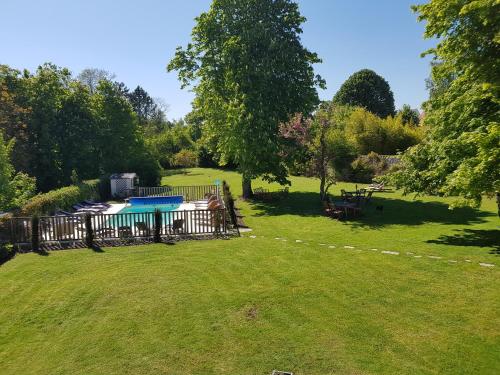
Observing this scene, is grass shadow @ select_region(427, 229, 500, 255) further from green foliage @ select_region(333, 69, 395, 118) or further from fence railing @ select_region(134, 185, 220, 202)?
green foliage @ select_region(333, 69, 395, 118)

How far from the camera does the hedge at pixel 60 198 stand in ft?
61.9

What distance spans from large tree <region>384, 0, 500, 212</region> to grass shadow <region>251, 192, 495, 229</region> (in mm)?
4053

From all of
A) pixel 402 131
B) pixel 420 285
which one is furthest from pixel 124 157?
pixel 420 285

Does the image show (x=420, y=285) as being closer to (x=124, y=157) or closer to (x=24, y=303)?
(x=24, y=303)

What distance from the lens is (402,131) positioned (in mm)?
42688

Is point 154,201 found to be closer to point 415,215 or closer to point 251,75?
point 251,75

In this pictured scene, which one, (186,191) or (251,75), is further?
(186,191)

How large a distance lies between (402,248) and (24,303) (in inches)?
507

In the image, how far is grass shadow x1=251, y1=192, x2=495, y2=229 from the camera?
1927 centimetres

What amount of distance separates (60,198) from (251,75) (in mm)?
14579

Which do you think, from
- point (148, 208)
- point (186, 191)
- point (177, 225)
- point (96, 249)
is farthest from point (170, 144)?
point (96, 249)

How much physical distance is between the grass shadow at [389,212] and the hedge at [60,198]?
11.8 meters

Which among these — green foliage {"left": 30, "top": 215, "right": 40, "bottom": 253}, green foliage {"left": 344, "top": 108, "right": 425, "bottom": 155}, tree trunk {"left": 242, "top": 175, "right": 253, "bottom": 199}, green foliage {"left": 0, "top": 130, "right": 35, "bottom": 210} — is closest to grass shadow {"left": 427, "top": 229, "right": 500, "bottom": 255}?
tree trunk {"left": 242, "top": 175, "right": 253, "bottom": 199}

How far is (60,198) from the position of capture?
22.6 metres
